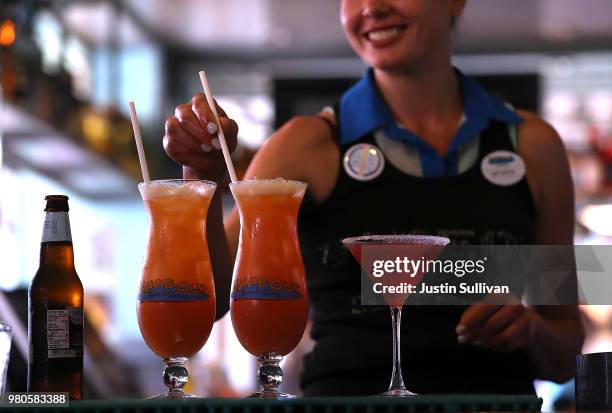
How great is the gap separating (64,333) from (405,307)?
74 centimetres

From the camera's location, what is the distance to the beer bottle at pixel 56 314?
137 centimetres

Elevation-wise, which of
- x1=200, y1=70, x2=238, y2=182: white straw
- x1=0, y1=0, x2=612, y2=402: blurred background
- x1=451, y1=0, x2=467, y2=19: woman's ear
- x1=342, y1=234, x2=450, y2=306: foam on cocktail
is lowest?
x1=342, y1=234, x2=450, y2=306: foam on cocktail

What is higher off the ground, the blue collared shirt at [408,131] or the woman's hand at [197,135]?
the blue collared shirt at [408,131]

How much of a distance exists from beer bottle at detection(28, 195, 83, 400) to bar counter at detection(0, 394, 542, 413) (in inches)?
11.8

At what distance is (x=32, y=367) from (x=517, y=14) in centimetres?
596

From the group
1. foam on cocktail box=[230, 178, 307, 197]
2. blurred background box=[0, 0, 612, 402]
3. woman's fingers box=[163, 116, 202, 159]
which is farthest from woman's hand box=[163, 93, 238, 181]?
Answer: blurred background box=[0, 0, 612, 402]

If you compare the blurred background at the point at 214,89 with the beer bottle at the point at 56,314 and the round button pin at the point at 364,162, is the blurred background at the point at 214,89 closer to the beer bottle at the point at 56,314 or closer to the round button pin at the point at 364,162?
the round button pin at the point at 364,162

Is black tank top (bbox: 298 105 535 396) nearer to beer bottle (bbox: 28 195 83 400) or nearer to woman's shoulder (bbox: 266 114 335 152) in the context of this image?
woman's shoulder (bbox: 266 114 335 152)

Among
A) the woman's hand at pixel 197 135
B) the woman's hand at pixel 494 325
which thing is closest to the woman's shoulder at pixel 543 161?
the woman's hand at pixel 494 325

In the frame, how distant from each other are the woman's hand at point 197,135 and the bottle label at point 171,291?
22cm

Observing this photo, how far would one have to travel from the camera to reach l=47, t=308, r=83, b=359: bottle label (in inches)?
54.2

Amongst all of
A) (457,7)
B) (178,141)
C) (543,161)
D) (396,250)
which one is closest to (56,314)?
(178,141)

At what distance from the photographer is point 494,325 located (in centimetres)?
159

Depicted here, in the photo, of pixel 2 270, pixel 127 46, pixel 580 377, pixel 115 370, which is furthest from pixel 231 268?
pixel 127 46
